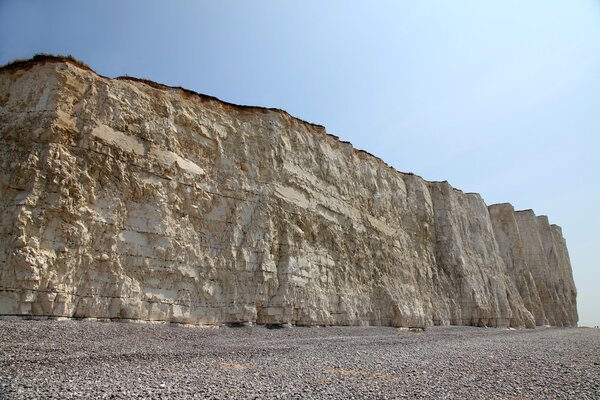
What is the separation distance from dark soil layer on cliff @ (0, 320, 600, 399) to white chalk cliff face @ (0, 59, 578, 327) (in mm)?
1555

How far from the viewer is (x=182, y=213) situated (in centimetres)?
1352

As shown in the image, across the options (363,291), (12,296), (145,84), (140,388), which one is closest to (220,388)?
(140,388)

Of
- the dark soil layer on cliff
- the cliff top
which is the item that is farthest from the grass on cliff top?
the dark soil layer on cliff

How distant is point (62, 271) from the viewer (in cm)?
1036

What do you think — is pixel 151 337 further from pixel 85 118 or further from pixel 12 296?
pixel 85 118

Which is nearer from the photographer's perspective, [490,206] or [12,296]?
[12,296]

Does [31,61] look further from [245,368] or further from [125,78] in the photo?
Answer: [245,368]

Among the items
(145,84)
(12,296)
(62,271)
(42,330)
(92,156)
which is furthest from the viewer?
(145,84)

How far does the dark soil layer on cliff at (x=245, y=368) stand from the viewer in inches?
221

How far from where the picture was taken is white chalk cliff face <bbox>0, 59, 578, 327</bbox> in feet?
34.8

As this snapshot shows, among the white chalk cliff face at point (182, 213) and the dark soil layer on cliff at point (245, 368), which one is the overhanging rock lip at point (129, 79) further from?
the dark soil layer on cliff at point (245, 368)

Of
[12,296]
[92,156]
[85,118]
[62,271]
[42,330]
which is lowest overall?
[42,330]

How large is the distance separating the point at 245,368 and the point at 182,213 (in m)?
7.43

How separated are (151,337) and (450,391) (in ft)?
22.6
